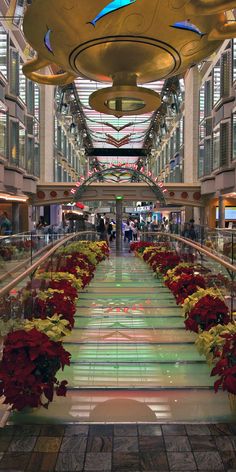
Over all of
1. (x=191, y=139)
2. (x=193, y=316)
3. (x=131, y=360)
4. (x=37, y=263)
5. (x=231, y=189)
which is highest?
Answer: (x=191, y=139)

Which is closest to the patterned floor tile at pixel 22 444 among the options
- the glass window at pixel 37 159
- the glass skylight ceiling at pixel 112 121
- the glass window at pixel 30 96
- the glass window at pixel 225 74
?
the glass window at pixel 225 74

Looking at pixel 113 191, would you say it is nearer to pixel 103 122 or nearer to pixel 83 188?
Answer: pixel 83 188

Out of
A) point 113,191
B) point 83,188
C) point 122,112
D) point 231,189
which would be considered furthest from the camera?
point 113,191

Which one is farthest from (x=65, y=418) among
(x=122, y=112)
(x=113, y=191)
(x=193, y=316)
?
(x=113, y=191)

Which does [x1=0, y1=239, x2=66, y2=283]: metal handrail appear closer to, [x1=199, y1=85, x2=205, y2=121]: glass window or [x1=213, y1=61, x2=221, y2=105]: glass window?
[x1=213, y1=61, x2=221, y2=105]: glass window

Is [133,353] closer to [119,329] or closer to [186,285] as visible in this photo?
[119,329]

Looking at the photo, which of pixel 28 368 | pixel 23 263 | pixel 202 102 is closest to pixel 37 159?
pixel 202 102

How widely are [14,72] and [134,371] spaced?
22970mm

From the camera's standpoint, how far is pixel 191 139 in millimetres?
33688

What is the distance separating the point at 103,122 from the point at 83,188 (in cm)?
1802

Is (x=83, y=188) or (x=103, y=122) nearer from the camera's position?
(x=83, y=188)

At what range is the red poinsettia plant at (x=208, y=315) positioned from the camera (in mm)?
5004

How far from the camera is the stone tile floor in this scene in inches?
115

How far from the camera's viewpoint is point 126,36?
5125mm
